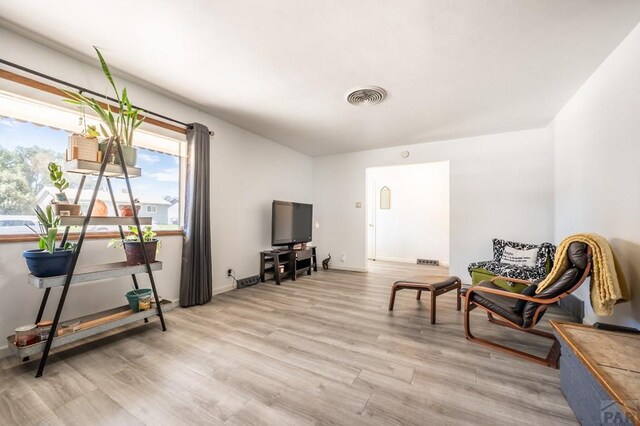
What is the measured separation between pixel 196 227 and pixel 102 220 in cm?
109

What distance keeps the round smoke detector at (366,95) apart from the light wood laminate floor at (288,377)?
2.50 metres

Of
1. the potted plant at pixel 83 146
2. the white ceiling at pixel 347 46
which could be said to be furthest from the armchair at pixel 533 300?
the potted plant at pixel 83 146

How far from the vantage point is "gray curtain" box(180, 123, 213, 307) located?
3094 mm

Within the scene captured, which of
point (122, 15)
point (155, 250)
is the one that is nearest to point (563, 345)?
point (155, 250)

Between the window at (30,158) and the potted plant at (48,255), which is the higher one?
the window at (30,158)

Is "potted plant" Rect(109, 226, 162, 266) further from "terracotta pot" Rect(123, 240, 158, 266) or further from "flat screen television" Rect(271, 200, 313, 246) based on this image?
"flat screen television" Rect(271, 200, 313, 246)

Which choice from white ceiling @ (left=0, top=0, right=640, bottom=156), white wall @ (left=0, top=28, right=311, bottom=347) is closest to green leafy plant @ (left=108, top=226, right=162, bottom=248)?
white wall @ (left=0, top=28, right=311, bottom=347)

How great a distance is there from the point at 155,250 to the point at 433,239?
5.89 m

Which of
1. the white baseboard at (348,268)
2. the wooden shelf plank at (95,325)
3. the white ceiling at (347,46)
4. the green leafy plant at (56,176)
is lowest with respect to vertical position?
the white baseboard at (348,268)

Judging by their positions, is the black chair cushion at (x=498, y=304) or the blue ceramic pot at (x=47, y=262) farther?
the black chair cushion at (x=498, y=304)

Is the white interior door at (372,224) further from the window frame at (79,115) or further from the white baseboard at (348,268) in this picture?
the window frame at (79,115)

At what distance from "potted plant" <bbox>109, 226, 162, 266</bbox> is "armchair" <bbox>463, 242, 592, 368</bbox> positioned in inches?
119

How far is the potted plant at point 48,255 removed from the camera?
6.00 feet

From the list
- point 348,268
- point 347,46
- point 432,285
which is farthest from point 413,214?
point 347,46
